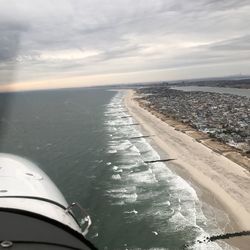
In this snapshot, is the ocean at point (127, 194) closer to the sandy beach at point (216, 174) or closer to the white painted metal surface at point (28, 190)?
the sandy beach at point (216, 174)

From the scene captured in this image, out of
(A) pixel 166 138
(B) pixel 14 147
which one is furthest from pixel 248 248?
(B) pixel 14 147

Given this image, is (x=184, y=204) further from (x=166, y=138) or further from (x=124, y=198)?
(x=166, y=138)

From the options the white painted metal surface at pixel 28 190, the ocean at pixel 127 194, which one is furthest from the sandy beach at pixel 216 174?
the white painted metal surface at pixel 28 190

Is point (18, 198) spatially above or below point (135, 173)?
above

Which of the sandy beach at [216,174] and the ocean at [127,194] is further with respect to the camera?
the sandy beach at [216,174]

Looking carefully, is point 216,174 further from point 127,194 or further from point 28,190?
point 28,190

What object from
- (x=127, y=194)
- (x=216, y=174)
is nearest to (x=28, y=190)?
(x=127, y=194)

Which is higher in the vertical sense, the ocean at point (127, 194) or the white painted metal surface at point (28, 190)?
the white painted metal surface at point (28, 190)

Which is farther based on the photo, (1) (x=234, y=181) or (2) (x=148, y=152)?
(2) (x=148, y=152)
